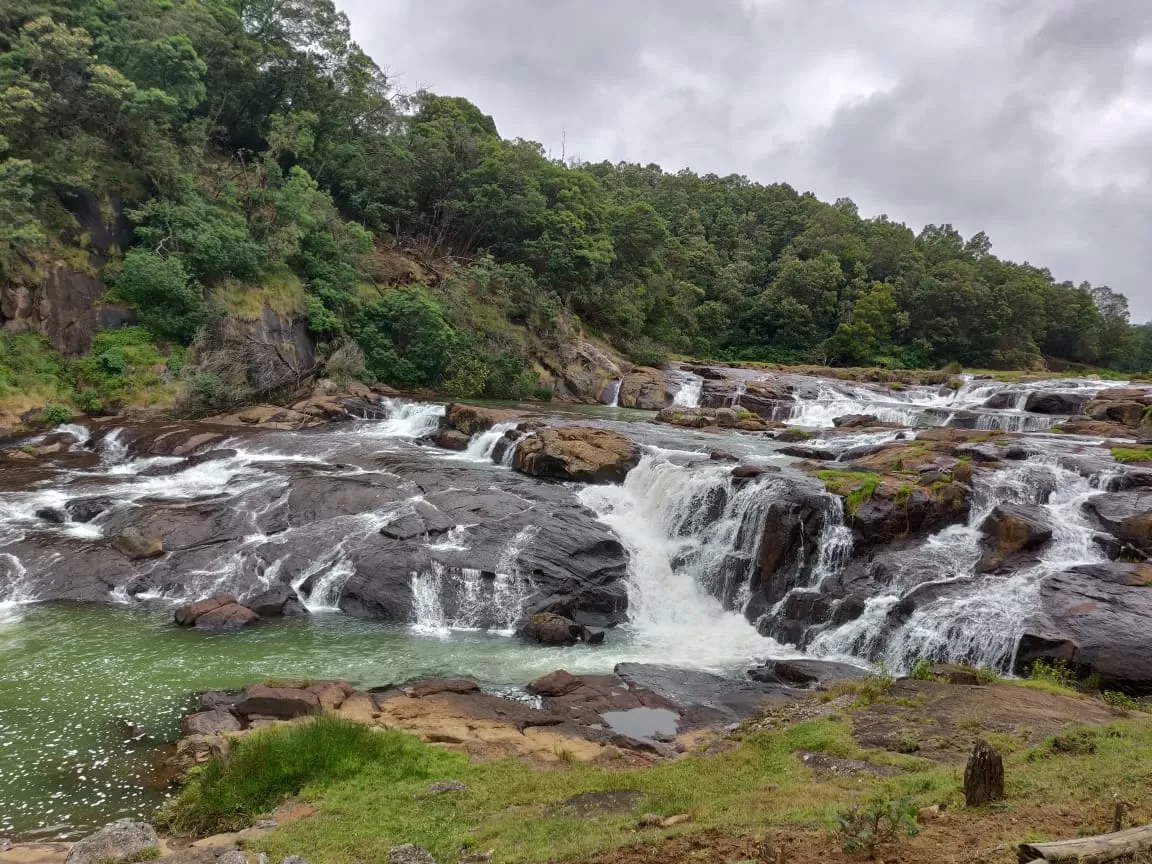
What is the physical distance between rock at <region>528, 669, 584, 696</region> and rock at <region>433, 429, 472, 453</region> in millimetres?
13838

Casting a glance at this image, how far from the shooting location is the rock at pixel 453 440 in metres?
25.0

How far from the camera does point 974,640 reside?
41.5ft

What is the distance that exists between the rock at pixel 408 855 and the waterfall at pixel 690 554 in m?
8.13

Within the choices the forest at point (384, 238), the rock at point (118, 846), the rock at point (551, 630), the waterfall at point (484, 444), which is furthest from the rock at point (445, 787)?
the forest at point (384, 238)

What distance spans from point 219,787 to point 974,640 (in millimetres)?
12058

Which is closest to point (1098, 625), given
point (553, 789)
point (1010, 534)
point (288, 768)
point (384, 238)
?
point (1010, 534)

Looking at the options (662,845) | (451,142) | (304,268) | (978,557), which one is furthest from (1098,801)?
(451,142)

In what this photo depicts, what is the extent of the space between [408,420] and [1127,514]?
75.9 ft

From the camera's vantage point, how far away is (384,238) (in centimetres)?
4238

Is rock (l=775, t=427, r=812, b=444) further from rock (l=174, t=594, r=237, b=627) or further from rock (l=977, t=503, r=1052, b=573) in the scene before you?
rock (l=174, t=594, r=237, b=627)

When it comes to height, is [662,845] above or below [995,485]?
below

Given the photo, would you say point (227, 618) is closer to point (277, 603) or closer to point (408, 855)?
point (277, 603)

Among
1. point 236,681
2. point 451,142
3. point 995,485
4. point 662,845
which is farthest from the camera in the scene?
point 451,142

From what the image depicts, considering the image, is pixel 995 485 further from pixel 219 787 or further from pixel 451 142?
pixel 451 142
